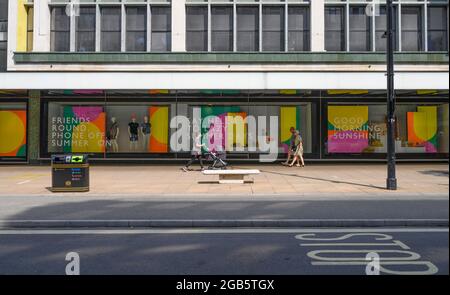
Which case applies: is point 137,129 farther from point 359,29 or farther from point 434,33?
point 434,33

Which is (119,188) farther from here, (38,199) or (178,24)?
(178,24)

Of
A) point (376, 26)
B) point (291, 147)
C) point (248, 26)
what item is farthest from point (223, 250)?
point (376, 26)

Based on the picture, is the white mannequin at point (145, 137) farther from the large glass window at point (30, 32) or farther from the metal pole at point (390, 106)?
the metal pole at point (390, 106)

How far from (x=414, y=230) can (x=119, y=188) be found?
8.71 m

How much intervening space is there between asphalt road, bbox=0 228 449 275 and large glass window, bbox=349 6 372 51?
15796 mm

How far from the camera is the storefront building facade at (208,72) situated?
21141 millimetres

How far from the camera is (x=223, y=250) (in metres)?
6.60

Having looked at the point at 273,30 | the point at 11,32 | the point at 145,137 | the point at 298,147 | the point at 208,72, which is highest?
the point at 273,30

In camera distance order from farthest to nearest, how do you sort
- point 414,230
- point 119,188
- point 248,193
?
1. point 119,188
2. point 248,193
3. point 414,230

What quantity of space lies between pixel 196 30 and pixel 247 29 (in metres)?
2.49

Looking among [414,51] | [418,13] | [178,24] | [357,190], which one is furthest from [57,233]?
[418,13]

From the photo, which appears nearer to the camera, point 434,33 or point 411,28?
point 434,33

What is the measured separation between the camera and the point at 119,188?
13727mm

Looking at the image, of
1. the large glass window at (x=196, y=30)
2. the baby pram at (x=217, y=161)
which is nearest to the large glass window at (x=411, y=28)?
the large glass window at (x=196, y=30)
